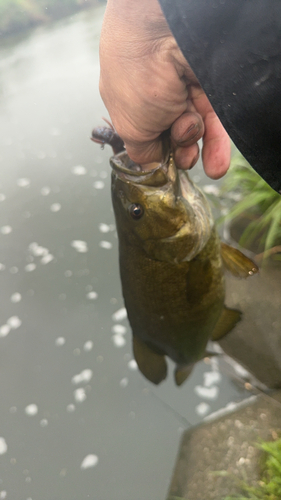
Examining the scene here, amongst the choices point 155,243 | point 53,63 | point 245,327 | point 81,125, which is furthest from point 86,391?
point 53,63

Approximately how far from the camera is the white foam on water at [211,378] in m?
2.48

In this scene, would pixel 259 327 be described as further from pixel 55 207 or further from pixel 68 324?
pixel 55 207

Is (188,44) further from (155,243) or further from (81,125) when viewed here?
(81,125)

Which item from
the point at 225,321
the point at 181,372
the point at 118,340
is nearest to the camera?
the point at 225,321

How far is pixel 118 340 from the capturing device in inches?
114

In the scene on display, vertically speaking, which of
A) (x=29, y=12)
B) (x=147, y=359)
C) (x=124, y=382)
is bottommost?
(x=124, y=382)

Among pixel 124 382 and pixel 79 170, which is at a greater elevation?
pixel 79 170

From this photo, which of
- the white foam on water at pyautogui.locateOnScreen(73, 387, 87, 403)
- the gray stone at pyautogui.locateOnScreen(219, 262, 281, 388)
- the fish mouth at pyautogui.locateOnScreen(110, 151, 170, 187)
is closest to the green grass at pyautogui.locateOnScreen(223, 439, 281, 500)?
the gray stone at pyautogui.locateOnScreen(219, 262, 281, 388)

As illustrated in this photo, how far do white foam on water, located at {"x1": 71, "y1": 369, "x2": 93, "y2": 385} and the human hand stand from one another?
81.9 inches

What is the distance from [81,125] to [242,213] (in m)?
2.49

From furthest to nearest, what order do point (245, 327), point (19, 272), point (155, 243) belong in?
point (19, 272) → point (245, 327) → point (155, 243)

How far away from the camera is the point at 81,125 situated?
4.41 metres

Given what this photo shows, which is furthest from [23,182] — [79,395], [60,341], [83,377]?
[79,395]

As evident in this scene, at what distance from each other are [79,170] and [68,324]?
6.00 feet
